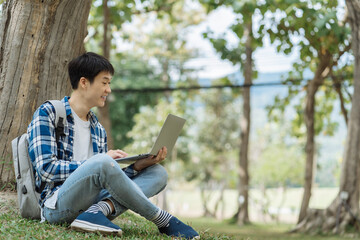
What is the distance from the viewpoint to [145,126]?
2302cm

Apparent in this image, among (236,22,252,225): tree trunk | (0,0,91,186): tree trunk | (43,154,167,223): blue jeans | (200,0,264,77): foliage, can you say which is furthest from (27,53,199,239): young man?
(236,22,252,225): tree trunk

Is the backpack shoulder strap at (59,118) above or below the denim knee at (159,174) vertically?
above

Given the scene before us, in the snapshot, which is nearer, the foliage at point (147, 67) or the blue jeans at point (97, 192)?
the blue jeans at point (97, 192)

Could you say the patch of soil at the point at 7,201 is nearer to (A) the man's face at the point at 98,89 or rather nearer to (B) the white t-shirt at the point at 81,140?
(B) the white t-shirt at the point at 81,140

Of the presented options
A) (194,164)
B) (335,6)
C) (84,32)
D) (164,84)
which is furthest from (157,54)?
(84,32)

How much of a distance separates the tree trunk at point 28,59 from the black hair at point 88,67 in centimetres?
91

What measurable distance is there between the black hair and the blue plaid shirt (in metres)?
0.19

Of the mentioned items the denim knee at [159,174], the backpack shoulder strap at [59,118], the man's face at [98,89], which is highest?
the man's face at [98,89]

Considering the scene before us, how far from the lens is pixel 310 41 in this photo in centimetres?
986

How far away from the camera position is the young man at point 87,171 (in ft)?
9.30

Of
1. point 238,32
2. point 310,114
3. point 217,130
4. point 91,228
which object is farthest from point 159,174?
point 217,130

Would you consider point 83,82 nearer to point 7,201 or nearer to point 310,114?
point 7,201

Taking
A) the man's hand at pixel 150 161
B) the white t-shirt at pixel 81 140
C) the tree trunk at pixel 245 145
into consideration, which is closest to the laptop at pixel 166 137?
the man's hand at pixel 150 161

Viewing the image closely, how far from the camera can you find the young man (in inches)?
112
